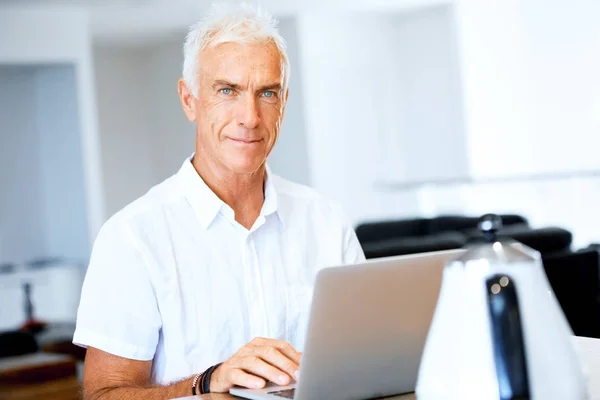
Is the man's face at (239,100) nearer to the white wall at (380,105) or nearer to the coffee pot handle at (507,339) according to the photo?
the coffee pot handle at (507,339)

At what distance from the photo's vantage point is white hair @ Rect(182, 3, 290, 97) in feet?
5.64

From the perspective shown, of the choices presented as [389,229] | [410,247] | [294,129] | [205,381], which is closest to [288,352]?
[205,381]

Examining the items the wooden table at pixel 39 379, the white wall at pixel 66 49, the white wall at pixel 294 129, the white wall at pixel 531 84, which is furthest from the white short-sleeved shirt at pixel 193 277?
the white wall at pixel 294 129

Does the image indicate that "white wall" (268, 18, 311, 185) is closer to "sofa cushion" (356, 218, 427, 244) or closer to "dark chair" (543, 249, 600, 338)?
"sofa cushion" (356, 218, 427, 244)

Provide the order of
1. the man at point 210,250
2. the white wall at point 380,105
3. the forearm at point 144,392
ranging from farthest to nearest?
1. the white wall at point 380,105
2. the man at point 210,250
3. the forearm at point 144,392

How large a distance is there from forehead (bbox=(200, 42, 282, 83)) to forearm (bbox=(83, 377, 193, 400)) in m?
0.57

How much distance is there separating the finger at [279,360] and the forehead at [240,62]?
57cm

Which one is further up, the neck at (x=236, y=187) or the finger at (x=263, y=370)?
the neck at (x=236, y=187)

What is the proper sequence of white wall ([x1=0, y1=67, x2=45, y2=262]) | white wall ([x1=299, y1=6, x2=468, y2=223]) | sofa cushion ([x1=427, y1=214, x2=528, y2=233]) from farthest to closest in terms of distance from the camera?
white wall ([x1=299, y1=6, x2=468, y2=223])
white wall ([x1=0, y1=67, x2=45, y2=262])
sofa cushion ([x1=427, y1=214, x2=528, y2=233])

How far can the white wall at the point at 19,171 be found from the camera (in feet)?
26.0

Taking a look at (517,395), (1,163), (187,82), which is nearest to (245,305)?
(187,82)

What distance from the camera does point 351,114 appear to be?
29.8 ft

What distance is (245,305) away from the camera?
1.74 m

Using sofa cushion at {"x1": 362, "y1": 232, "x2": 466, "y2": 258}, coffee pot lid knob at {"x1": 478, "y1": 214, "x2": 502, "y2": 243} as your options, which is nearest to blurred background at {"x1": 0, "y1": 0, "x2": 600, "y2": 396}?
sofa cushion at {"x1": 362, "y1": 232, "x2": 466, "y2": 258}
